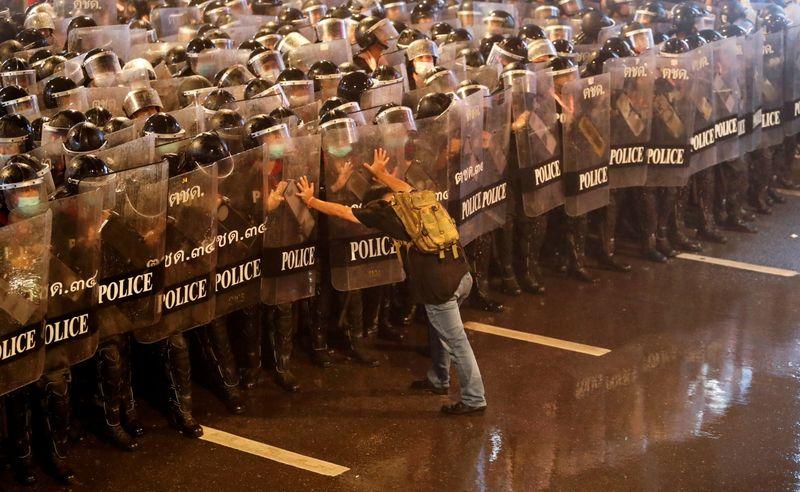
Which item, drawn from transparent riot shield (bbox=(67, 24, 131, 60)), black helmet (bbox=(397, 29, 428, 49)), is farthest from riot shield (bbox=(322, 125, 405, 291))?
transparent riot shield (bbox=(67, 24, 131, 60))

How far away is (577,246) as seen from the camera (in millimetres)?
12586

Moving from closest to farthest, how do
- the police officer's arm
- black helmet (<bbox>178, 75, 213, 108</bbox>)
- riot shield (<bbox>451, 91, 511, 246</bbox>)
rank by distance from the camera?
1. the police officer's arm
2. riot shield (<bbox>451, 91, 511, 246</bbox>)
3. black helmet (<bbox>178, 75, 213, 108</bbox>)

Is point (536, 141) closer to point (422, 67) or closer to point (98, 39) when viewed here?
point (422, 67)

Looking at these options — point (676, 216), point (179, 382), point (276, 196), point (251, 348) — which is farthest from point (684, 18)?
point (179, 382)

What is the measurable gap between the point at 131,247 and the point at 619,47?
666 cm

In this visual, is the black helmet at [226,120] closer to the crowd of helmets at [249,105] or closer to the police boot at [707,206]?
the crowd of helmets at [249,105]

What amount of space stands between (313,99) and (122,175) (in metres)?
3.79

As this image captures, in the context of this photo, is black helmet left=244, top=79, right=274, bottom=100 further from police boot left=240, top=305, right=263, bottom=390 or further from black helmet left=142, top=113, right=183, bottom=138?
police boot left=240, top=305, right=263, bottom=390

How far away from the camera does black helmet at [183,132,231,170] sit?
29.2 feet

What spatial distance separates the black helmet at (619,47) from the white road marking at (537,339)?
3646 mm

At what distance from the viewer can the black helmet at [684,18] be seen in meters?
15.3

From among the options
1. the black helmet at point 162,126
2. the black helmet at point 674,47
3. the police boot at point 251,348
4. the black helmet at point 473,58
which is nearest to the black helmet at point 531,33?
the black helmet at point 473,58

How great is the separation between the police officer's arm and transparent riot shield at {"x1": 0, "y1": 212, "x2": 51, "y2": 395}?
2.20 metres

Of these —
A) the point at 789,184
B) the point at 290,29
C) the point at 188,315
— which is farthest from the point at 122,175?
the point at 789,184
